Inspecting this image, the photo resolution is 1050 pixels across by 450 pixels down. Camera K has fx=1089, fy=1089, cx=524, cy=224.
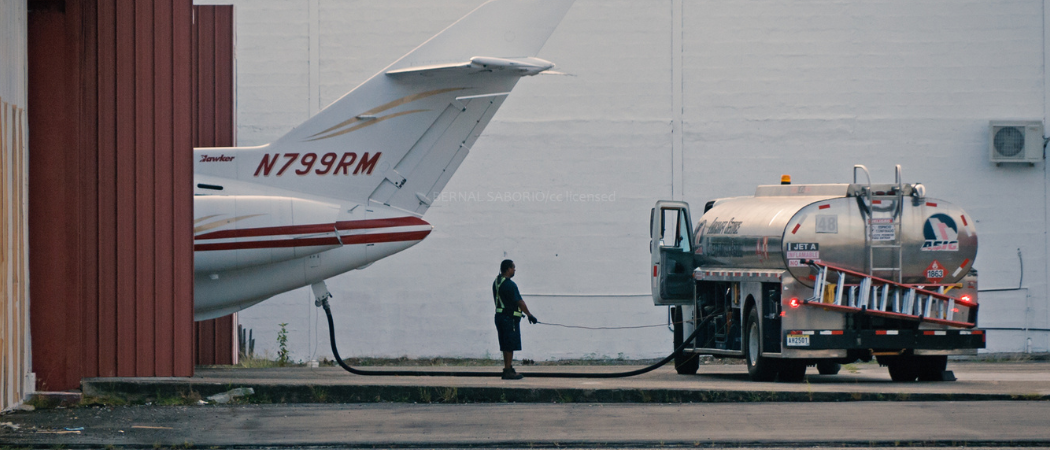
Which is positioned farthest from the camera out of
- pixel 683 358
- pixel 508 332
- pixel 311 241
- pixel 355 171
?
pixel 683 358

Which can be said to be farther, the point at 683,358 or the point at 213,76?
the point at 213,76

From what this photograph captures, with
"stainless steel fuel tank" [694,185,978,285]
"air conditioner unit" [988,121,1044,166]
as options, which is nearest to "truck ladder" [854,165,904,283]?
"stainless steel fuel tank" [694,185,978,285]

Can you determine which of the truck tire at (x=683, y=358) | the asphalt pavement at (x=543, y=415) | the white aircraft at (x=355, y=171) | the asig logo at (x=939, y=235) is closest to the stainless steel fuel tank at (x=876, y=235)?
the asig logo at (x=939, y=235)

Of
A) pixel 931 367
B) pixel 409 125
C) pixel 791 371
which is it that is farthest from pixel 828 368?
pixel 409 125

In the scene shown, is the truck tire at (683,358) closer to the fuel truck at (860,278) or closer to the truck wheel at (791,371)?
the truck wheel at (791,371)

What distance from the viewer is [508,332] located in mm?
13539

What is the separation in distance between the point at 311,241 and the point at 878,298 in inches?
294

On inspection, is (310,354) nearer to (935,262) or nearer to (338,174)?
(338,174)

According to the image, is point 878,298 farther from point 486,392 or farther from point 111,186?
point 111,186

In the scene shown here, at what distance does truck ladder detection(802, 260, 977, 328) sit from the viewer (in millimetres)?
12664

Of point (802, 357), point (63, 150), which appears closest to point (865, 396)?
point (802, 357)

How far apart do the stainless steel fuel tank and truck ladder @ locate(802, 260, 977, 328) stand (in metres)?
0.13

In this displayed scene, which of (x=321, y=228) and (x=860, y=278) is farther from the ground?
(x=321, y=228)

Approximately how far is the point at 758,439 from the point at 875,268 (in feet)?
16.3
